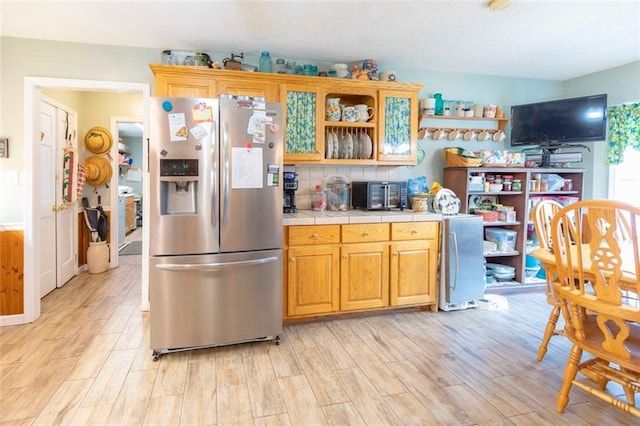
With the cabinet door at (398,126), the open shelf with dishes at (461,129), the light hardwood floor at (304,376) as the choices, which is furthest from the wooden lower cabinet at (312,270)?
the open shelf with dishes at (461,129)

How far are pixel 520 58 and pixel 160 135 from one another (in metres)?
3.49

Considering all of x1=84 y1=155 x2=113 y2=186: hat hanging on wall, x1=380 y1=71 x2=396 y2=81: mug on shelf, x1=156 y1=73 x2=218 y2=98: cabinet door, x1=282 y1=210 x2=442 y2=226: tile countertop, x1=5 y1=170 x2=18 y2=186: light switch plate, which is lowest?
x1=282 y1=210 x2=442 y2=226: tile countertop

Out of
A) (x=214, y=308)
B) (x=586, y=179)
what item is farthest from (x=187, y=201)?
(x=586, y=179)

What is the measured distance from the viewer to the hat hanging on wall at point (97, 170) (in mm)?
4855

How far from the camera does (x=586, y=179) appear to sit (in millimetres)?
4305

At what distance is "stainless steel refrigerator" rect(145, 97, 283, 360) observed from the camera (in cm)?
251

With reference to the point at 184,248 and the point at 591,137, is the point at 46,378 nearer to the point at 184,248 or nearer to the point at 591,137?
the point at 184,248

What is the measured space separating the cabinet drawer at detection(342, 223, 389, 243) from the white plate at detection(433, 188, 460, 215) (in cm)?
65

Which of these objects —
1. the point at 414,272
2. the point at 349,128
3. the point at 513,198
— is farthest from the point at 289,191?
the point at 513,198

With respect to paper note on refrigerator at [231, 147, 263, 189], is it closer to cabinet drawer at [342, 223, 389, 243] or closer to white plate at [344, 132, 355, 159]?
cabinet drawer at [342, 223, 389, 243]

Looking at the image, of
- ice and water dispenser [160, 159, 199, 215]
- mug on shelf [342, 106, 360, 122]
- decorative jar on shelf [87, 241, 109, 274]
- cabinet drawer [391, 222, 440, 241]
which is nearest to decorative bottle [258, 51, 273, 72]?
mug on shelf [342, 106, 360, 122]

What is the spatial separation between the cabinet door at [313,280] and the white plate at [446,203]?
1144 millimetres

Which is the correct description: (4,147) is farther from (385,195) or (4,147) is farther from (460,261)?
(460,261)

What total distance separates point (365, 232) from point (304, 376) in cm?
133
